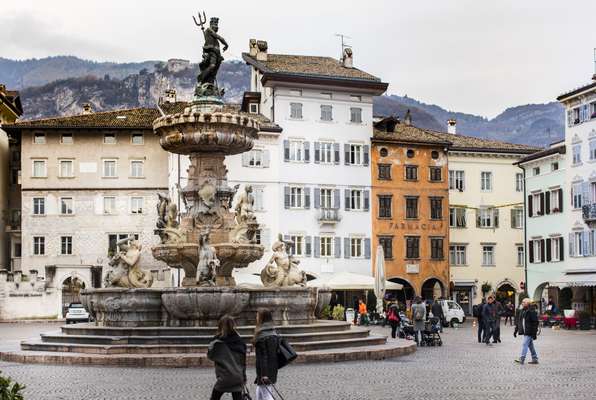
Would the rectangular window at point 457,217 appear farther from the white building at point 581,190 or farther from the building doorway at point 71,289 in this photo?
the building doorway at point 71,289

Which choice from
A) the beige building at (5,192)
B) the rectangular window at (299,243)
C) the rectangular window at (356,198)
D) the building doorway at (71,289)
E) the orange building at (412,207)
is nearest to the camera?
the building doorway at (71,289)

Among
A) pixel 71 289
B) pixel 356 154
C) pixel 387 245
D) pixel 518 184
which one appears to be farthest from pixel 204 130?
pixel 518 184

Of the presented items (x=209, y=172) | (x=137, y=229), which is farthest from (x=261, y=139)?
(x=209, y=172)

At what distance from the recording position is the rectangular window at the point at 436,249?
72.2 meters

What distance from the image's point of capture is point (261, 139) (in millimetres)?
67688

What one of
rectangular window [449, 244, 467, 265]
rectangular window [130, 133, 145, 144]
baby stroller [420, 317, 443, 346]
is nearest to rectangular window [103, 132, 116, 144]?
rectangular window [130, 133, 145, 144]

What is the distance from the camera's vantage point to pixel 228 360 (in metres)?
12.3

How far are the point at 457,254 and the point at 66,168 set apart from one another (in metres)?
26.7

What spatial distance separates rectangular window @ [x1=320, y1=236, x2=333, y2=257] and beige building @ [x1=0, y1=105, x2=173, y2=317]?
1045 cm

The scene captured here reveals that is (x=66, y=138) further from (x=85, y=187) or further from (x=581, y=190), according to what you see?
(x=581, y=190)

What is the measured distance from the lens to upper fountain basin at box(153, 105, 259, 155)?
92.6 feet

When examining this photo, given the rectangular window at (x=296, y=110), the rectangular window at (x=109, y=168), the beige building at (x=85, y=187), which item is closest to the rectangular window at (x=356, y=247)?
the rectangular window at (x=296, y=110)

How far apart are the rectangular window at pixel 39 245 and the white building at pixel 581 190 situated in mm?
32914

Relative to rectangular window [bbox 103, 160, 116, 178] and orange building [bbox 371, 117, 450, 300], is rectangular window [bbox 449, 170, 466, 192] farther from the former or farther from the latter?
rectangular window [bbox 103, 160, 116, 178]
